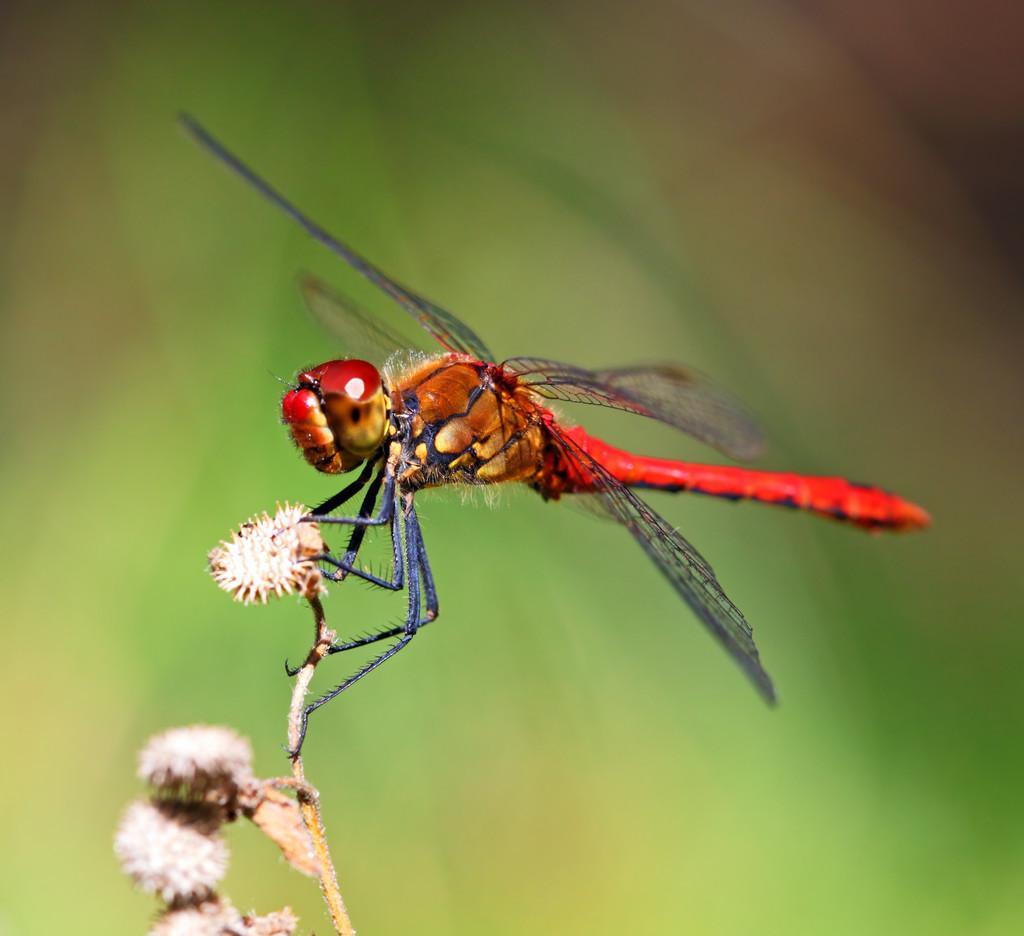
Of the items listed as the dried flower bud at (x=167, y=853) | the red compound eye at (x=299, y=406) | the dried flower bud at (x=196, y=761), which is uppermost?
the red compound eye at (x=299, y=406)

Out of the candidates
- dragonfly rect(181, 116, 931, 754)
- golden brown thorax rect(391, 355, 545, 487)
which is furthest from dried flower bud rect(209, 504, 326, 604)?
golden brown thorax rect(391, 355, 545, 487)

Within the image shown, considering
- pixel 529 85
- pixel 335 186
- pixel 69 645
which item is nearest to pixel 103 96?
pixel 335 186

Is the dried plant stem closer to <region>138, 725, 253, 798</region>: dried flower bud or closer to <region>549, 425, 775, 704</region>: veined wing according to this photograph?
<region>138, 725, 253, 798</region>: dried flower bud

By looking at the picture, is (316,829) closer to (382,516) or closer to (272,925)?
(272,925)

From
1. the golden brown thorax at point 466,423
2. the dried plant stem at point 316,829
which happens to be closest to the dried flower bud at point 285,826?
the dried plant stem at point 316,829

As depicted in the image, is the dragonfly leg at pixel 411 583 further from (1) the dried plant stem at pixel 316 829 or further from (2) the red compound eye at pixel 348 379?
(1) the dried plant stem at pixel 316 829

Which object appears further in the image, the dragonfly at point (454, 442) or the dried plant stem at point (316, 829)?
the dragonfly at point (454, 442)
